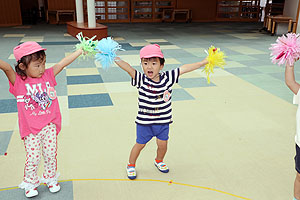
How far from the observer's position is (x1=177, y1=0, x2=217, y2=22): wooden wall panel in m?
18.2

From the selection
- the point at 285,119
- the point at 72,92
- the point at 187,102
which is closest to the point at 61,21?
the point at 72,92

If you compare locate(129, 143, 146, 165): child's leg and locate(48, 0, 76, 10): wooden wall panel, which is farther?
locate(48, 0, 76, 10): wooden wall panel

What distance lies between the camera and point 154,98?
2693mm

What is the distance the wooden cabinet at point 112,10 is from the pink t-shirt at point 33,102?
1592cm

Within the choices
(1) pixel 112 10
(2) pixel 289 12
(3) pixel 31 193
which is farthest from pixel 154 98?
(1) pixel 112 10

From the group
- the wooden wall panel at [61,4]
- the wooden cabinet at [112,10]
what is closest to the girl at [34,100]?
the wooden wall panel at [61,4]

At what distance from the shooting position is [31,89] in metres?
2.45

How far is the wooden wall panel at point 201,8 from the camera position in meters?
18.2

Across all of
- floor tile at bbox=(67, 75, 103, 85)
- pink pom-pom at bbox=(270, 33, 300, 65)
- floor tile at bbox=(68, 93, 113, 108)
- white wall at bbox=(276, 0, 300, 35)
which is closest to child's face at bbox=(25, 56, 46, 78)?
pink pom-pom at bbox=(270, 33, 300, 65)

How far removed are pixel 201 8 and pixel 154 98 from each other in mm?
16996

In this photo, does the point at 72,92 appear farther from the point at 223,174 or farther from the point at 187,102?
the point at 223,174

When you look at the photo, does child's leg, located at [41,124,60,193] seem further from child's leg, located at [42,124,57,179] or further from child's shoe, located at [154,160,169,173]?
child's shoe, located at [154,160,169,173]

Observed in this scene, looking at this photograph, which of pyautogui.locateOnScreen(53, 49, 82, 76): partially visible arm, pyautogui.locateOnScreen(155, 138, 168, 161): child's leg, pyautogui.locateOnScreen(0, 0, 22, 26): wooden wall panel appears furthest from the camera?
pyautogui.locateOnScreen(0, 0, 22, 26): wooden wall panel

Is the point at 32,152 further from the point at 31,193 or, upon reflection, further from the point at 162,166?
the point at 162,166
